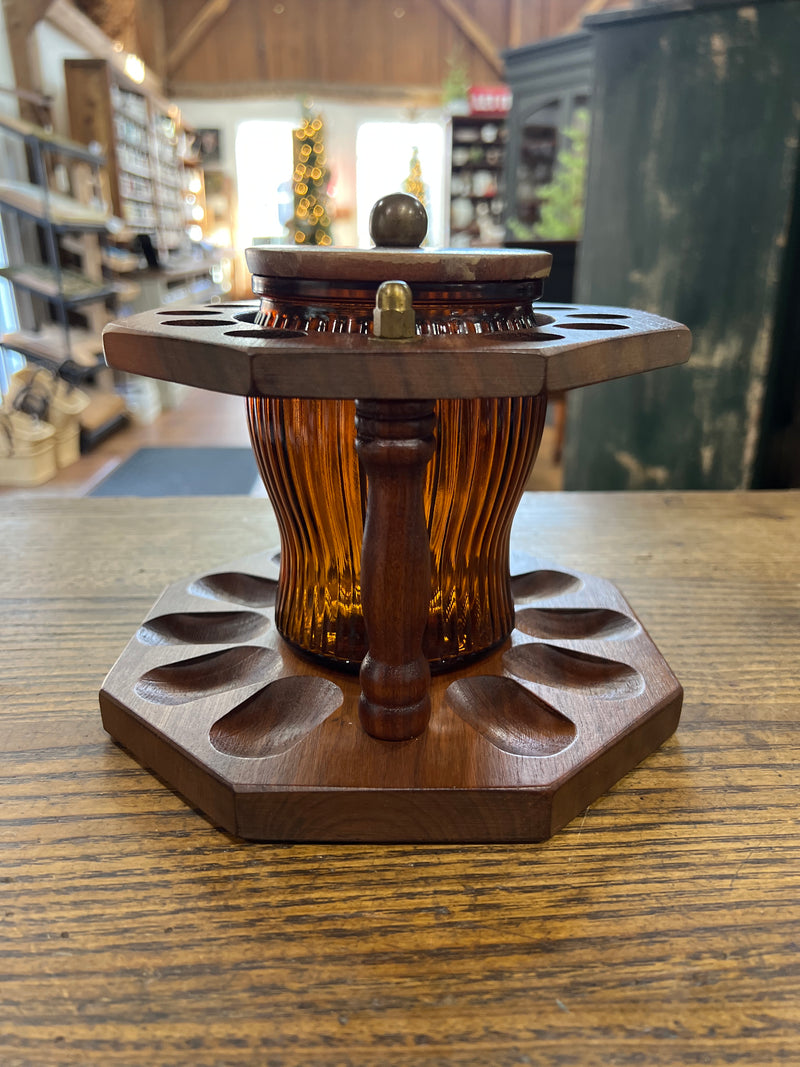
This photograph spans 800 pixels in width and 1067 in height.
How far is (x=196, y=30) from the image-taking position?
6.34 m

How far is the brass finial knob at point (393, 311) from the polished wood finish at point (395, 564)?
3 centimetres

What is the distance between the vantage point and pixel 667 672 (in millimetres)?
452

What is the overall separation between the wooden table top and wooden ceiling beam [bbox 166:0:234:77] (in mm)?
7224

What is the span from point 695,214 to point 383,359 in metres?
1.28

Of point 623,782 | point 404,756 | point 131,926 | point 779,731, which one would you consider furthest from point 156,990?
point 779,731

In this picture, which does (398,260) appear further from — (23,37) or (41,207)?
(23,37)

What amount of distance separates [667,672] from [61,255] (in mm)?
3886

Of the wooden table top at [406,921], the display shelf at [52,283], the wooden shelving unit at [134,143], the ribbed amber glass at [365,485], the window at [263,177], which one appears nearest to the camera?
the wooden table top at [406,921]

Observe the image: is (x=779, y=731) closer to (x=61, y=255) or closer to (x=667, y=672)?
(x=667, y=672)

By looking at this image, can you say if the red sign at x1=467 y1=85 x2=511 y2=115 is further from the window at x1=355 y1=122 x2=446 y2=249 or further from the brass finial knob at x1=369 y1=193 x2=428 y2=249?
the brass finial knob at x1=369 y1=193 x2=428 y2=249

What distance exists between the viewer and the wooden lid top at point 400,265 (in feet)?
1.18

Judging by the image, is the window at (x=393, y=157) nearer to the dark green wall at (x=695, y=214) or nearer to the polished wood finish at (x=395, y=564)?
the dark green wall at (x=695, y=214)

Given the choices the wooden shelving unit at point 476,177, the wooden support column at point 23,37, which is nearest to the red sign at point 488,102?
the wooden shelving unit at point 476,177

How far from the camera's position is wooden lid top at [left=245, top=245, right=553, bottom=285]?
1.18ft
